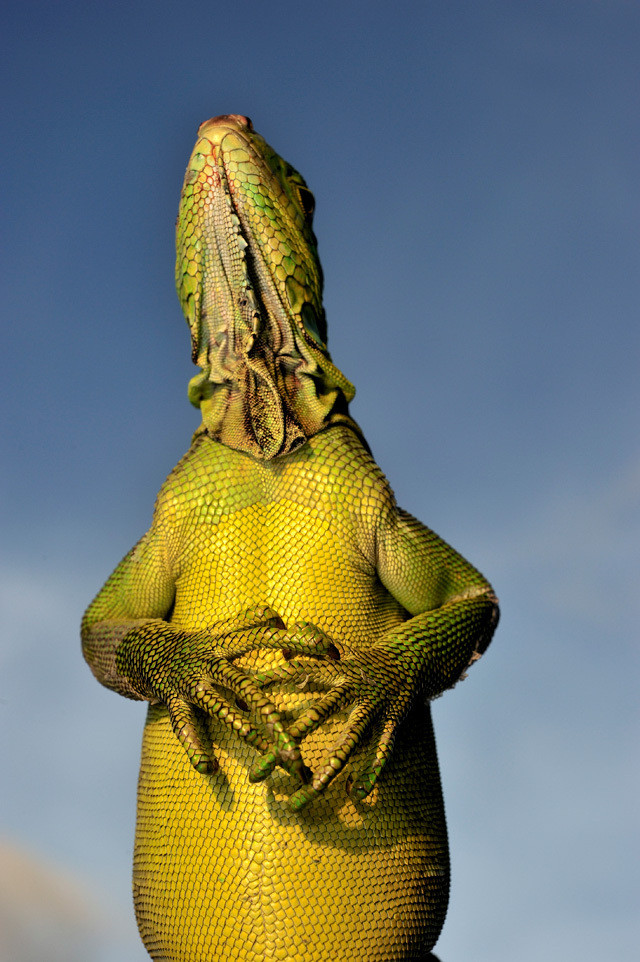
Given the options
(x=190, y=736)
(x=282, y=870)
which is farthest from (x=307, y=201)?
(x=282, y=870)

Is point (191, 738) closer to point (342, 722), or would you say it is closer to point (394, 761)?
point (342, 722)

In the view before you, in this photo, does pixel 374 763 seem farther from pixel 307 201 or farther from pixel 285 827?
pixel 307 201

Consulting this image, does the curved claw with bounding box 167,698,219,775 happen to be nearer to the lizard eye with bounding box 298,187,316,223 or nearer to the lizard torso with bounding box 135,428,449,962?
the lizard torso with bounding box 135,428,449,962

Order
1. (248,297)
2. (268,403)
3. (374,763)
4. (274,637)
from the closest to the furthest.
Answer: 1. (374,763)
2. (274,637)
3. (248,297)
4. (268,403)

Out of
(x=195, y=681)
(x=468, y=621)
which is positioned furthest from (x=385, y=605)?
(x=195, y=681)

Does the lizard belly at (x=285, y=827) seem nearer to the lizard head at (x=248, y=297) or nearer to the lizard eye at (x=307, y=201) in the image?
the lizard head at (x=248, y=297)

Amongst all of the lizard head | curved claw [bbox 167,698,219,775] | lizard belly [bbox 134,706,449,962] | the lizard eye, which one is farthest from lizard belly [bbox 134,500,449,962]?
the lizard eye
